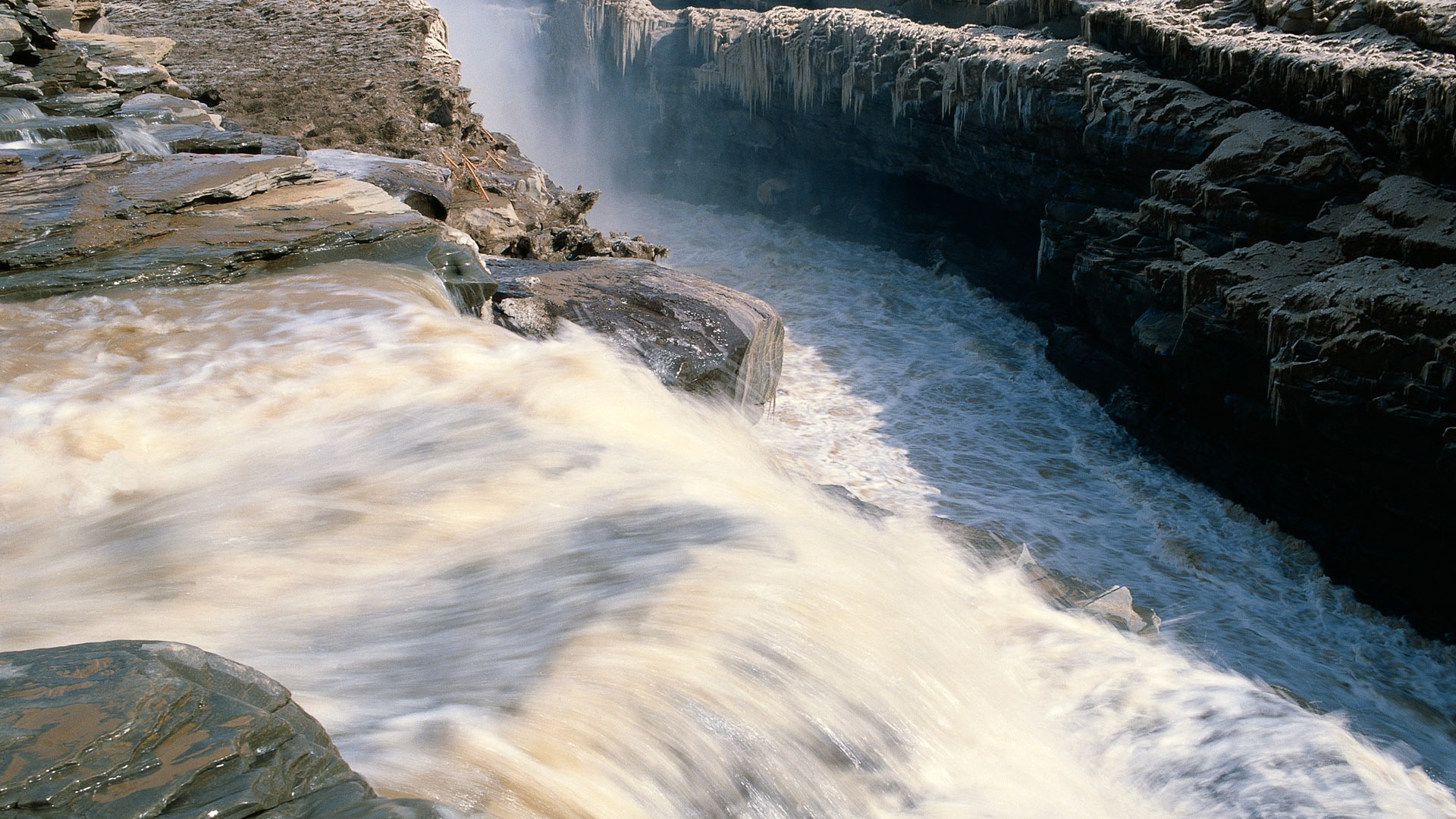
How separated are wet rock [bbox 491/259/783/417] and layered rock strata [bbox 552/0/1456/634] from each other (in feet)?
10.7

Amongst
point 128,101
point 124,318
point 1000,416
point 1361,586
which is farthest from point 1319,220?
point 128,101

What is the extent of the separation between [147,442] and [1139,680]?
3645 millimetres

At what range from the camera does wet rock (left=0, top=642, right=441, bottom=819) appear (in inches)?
55.2

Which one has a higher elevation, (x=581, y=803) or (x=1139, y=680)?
(x=581, y=803)

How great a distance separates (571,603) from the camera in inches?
107

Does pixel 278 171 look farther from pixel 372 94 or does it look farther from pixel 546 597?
pixel 546 597

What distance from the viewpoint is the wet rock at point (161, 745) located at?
1.40 meters

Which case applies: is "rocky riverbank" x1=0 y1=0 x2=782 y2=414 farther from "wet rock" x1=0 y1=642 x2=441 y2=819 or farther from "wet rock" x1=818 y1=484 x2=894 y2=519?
"wet rock" x1=0 y1=642 x2=441 y2=819

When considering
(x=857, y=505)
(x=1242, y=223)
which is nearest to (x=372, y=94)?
(x=857, y=505)

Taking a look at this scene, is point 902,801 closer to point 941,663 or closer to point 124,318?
point 941,663

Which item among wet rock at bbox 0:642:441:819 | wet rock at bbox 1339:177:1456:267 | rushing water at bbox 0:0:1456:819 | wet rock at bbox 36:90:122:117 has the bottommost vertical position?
rushing water at bbox 0:0:1456:819

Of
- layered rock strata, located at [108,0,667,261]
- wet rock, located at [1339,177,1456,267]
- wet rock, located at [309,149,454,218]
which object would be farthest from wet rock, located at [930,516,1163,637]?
layered rock strata, located at [108,0,667,261]

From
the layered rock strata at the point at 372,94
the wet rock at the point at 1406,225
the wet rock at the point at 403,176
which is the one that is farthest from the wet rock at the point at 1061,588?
the layered rock strata at the point at 372,94

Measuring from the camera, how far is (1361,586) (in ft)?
19.7
